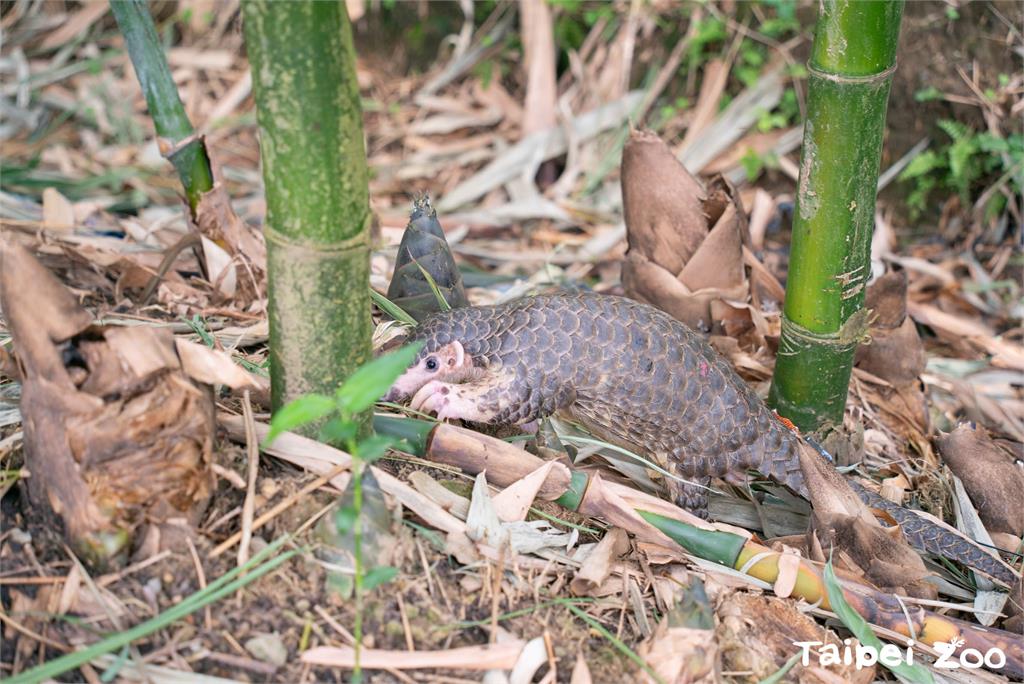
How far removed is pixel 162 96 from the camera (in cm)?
239

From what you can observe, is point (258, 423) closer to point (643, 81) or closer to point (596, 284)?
point (596, 284)

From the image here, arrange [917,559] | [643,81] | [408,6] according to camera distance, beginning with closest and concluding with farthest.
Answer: [917,559] → [643,81] → [408,6]

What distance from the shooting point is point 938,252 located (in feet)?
12.2

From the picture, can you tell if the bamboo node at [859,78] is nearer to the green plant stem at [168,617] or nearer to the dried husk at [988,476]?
the dried husk at [988,476]

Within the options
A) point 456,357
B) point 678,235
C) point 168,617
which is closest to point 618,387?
point 456,357

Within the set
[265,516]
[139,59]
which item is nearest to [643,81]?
[139,59]

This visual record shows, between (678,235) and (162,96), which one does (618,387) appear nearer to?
(678,235)

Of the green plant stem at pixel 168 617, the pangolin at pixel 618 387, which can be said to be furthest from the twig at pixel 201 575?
the pangolin at pixel 618 387

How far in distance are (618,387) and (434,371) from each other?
0.36m

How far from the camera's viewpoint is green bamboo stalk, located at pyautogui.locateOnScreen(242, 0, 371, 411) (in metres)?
1.32

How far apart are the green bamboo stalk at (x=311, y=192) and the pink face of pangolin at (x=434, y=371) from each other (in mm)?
424

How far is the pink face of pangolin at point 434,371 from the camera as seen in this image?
2006 millimetres

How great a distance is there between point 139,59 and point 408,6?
2.55 m

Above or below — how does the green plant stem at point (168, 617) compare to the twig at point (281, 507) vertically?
below
